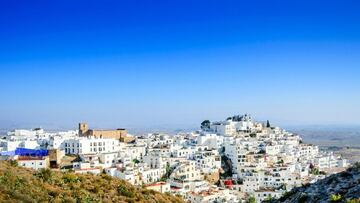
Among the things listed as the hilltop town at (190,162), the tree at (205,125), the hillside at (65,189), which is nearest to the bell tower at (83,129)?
the hilltop town at (190,162)

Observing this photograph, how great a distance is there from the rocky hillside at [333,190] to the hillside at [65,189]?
A: 6.38m

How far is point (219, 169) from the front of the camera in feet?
195

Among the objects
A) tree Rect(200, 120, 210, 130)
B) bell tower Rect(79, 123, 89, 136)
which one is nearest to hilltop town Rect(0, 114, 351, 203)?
bell tower Rect(79, 123, 89, 136)

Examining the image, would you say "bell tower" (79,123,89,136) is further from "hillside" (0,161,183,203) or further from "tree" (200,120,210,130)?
"hillside" (0,161,183,203)

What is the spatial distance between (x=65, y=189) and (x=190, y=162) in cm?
4053

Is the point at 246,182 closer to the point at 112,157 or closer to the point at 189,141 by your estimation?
the point at 112,157

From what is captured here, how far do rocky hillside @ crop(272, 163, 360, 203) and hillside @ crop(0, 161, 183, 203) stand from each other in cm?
638

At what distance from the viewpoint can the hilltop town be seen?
46500 mm

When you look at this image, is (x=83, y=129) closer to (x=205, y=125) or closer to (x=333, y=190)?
(x=205, y=125)

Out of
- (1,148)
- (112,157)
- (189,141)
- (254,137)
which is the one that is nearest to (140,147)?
(112,157)

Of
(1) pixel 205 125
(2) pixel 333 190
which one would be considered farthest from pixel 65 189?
(1) pixel 205 125

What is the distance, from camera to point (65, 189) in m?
15.3

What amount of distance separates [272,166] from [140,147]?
61.4 feet

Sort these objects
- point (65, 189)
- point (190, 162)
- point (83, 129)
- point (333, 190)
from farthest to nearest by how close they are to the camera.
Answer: point (83, 129) → point (190, 162) → point (65, 189) → point (333, 190)
